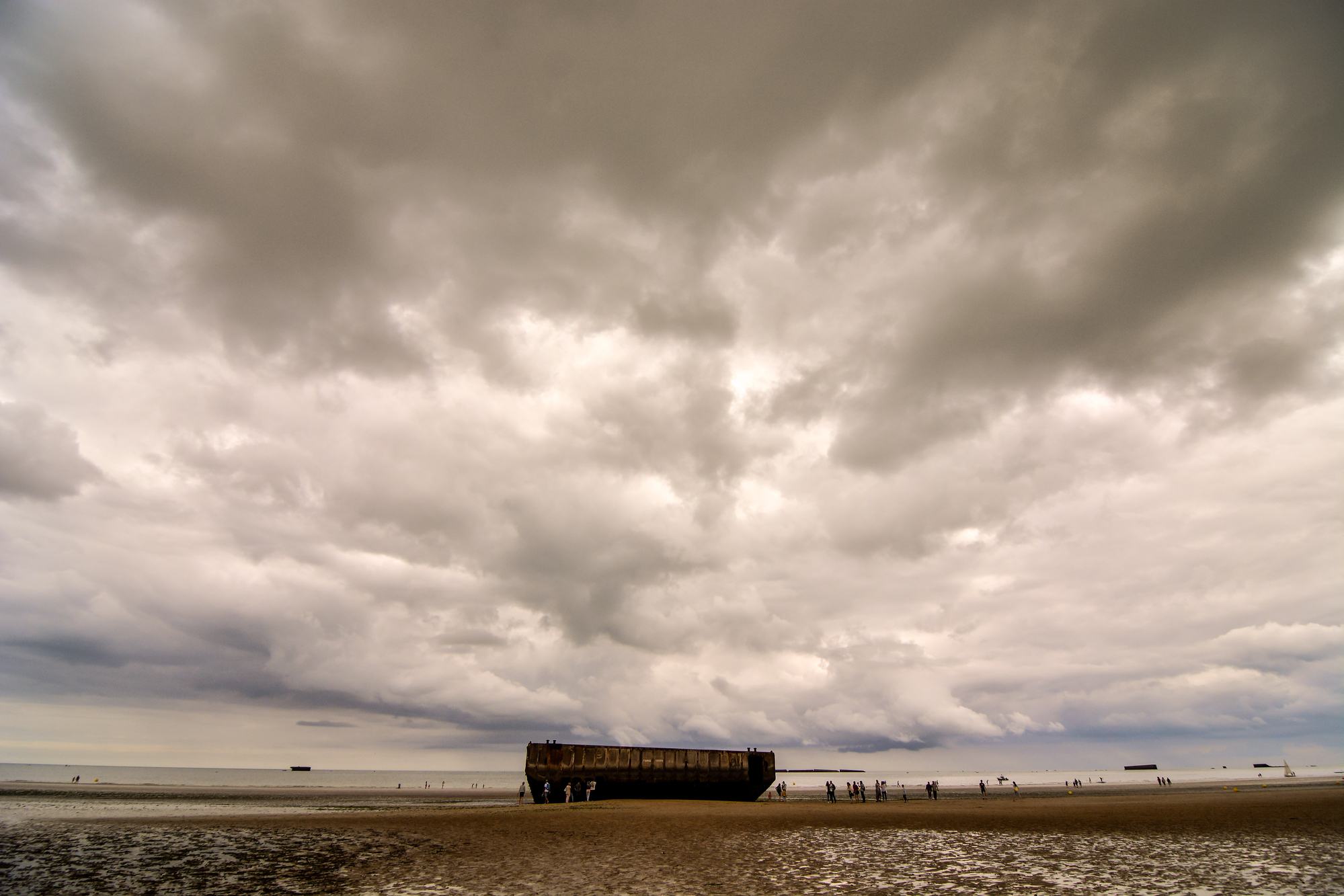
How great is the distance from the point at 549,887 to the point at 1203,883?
16627mm

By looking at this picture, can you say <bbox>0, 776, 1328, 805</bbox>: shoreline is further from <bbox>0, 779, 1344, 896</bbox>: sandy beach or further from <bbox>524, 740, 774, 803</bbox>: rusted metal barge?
<bbox>0, 779, 1344, 896</bbox>: sandy beach

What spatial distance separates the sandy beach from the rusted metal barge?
9131mm

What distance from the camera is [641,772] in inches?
2039

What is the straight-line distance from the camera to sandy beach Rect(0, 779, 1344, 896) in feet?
56.9

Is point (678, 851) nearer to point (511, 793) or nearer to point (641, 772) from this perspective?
point (641, 772)

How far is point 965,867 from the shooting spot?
19875mm

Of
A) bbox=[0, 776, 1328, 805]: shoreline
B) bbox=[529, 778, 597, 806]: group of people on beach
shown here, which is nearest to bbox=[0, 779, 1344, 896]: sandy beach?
bbox=[529, 778, 597, 806]: group of people on beach

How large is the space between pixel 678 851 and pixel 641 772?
3085cm

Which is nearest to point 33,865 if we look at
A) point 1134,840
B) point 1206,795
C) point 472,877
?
point 472,877

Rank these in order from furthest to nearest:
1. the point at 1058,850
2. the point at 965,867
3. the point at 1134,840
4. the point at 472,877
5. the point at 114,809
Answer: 1. the point at 114,809
2. the point at 1134,840
3. the point at 1058,850
4. the point at 965,867
5. the point at 472,877

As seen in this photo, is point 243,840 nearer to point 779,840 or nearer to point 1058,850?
point 779,840

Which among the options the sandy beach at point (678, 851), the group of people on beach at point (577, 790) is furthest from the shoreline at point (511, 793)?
the sandy beach at point (678, 851)

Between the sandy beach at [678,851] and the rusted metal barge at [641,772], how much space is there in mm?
9131

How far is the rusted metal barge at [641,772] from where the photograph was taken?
49.9 metres
